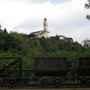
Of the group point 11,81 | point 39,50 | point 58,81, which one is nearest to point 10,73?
point 11,81

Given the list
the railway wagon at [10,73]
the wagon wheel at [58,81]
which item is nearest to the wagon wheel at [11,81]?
the railway wagon at [10,73]

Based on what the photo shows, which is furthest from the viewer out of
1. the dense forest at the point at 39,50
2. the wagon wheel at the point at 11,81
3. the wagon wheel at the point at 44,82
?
the dense forest at the point at 39,50

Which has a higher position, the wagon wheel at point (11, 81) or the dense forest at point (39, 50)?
the dense forest at point (39, 50)

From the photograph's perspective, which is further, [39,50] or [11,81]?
[39,50]

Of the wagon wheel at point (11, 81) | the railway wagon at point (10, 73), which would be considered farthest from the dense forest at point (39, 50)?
the wagon wheel at point (11, 81)

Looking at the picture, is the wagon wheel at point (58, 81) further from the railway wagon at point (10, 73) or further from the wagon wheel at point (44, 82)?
the railway wagon at point (10, 73)

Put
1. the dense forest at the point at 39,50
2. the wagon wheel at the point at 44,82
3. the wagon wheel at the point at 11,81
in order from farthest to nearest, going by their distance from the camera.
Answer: the dense forest at the point at 39,50, the wagon wheel at the point at 11,81, the wagon wheel at the point at 44,82

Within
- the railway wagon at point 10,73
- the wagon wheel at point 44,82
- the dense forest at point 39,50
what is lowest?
the wagon wheel at point 44,82

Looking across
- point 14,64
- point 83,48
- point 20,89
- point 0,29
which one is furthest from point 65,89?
point 0,29

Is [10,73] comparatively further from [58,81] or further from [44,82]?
[58,81]

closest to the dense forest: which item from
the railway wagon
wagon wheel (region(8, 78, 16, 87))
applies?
the railway wagon

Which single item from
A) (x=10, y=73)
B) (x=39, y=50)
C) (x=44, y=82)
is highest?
(x=39, y=50)

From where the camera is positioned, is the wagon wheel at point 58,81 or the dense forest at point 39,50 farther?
the dense forest at point 39,50

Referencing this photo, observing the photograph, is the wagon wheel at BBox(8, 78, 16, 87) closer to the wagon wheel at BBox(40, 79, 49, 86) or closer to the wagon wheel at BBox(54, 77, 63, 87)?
the wagon wheel at BBox(40, 79, 49, 86)
